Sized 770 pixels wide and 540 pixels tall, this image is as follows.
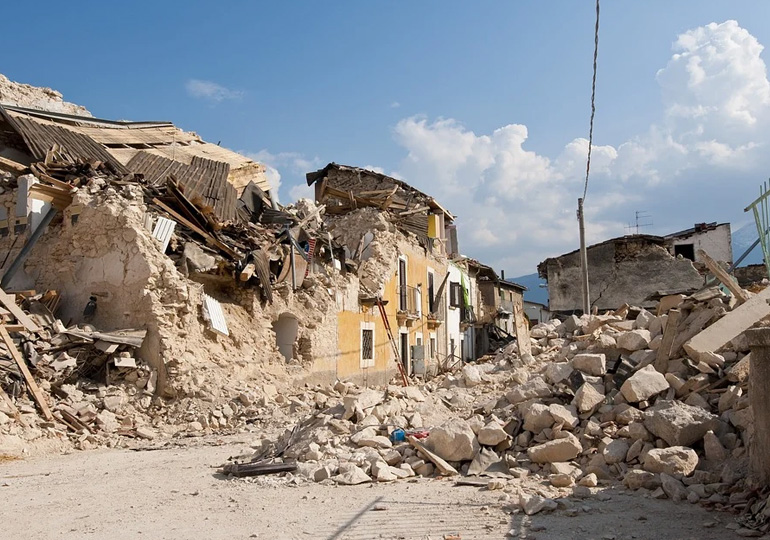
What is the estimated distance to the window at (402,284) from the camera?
22234 mm

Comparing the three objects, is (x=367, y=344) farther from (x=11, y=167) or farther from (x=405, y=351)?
(x=11, y=167)

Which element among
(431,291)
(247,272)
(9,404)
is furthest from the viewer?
(431,291)

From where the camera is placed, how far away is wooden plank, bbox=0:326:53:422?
9.79m

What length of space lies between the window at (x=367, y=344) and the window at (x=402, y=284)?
8.50 ft

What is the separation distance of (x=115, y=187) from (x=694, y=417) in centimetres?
1170

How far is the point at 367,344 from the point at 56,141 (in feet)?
34.5

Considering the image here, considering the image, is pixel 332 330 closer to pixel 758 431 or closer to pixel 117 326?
pixel 117 326

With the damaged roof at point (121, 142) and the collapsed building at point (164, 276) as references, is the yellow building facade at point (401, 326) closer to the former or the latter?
the collapsed building at point (164, 276)

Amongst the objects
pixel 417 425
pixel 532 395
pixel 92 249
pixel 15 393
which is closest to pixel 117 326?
pixel 92 249

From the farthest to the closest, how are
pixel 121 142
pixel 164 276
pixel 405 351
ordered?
pixel 405 351, pixel 121 142, pixel 164 276

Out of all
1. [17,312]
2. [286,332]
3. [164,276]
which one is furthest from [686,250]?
[17,312]

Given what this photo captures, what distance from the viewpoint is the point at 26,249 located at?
12711mm

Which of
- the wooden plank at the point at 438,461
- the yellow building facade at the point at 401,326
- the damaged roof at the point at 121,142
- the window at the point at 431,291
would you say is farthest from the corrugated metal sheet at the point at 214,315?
the window at the point at 431,291

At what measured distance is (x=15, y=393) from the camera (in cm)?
982
